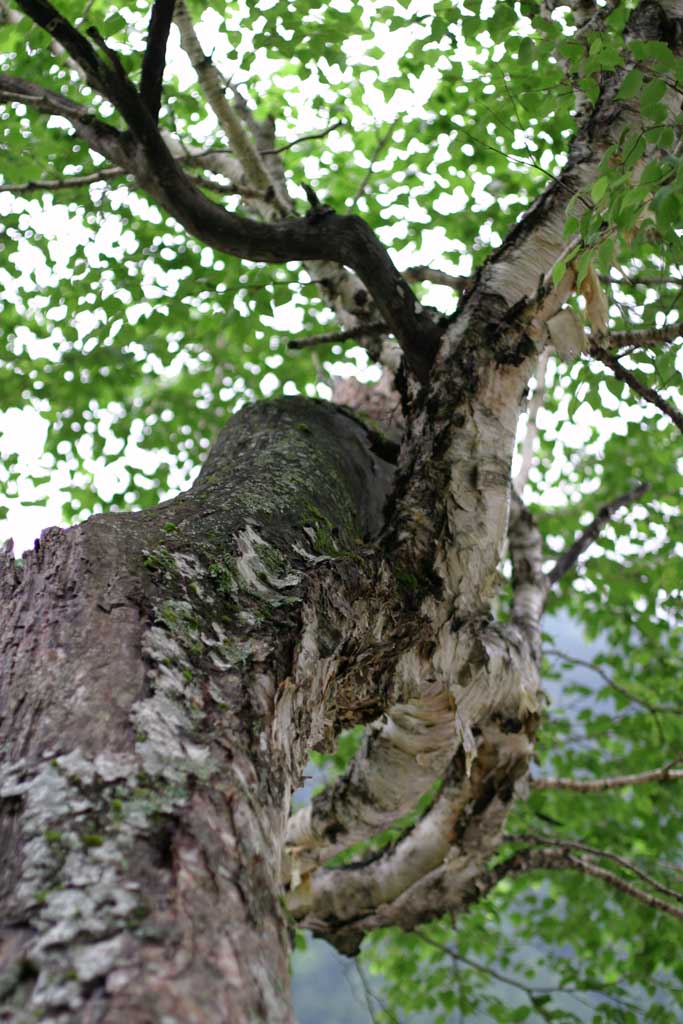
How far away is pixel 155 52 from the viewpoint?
2713 mm

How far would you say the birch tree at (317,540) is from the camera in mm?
1199

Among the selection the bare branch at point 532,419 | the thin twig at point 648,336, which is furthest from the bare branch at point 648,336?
the bare branch at point 532,419

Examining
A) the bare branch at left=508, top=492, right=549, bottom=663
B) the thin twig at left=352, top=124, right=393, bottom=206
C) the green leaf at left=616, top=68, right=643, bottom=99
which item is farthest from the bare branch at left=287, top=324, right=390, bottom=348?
the green leaf at left=616, top=68, right=643, bottom=99

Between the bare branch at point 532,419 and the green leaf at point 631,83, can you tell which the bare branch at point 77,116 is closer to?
the green leaf at point 631,83

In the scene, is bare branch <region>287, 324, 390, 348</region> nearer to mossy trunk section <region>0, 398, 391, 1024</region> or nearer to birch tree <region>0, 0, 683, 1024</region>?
birch tree <region>0, 0, 683, 1024</region>

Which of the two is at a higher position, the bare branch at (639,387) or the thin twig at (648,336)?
the thin twig at (648,336)

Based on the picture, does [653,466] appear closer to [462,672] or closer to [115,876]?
[462,672]

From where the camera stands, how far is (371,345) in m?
4.47

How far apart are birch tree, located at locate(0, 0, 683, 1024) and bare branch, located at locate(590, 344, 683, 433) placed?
0.03 m

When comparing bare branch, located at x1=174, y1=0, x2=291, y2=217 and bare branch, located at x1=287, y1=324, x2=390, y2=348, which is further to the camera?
bare branch, located at x1=287, y1=324, x2=390, y2=348

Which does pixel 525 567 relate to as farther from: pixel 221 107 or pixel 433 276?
pixel 221 107

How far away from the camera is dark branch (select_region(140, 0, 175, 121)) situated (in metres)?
2.67

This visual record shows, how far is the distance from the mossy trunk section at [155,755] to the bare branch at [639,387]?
5.19 ft

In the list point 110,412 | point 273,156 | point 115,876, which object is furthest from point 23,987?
point 110,412
